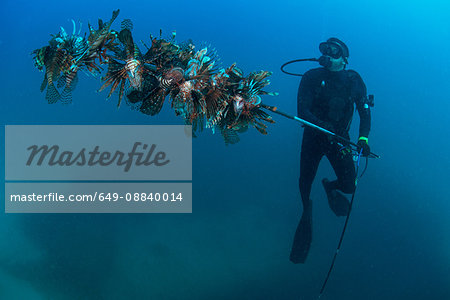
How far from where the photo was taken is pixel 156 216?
14500 mm

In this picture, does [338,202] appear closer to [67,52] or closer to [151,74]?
[151,74]

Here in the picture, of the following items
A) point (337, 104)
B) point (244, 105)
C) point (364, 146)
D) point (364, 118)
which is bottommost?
point (244, 105)

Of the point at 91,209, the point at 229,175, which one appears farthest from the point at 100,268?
the point at 229,175

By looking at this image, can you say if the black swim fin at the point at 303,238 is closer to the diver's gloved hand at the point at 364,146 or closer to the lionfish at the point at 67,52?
the diver's gloved hand at the point at 364,146

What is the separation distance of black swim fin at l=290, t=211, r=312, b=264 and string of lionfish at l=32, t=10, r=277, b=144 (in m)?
5.98

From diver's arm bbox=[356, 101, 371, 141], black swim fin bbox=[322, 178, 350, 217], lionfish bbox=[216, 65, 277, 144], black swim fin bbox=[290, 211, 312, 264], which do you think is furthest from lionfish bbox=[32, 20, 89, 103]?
black swim fin bbox=[322, 178, 350, 217]

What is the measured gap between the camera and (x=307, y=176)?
256 inches

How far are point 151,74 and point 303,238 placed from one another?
6.44 metres

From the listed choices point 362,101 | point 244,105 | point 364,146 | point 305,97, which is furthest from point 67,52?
point 362,101

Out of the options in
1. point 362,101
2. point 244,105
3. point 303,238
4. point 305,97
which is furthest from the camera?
point 303,238

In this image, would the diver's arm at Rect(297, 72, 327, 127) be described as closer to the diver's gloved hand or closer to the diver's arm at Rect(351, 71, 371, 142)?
the diver's arm at Rect(351, 71, 371, 142)

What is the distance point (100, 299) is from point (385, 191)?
12939mm

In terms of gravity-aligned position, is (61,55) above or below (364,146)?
below

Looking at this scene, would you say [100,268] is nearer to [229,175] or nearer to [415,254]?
[229,175]
